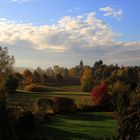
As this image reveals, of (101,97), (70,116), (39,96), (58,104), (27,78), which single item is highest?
(27,78)

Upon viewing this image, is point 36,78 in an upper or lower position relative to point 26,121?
upper

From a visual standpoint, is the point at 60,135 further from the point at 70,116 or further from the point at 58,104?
the point at 58,104

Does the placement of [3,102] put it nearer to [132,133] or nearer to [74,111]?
[132,133]

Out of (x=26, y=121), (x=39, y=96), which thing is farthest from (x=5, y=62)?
(x=26, y=121)

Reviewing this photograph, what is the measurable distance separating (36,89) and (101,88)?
4148 cm

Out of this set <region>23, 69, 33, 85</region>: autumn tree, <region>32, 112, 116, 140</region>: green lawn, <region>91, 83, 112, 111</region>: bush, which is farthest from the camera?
<region>23, 69, 33, 85</region>: autumn tree

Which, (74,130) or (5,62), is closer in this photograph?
(74,130)

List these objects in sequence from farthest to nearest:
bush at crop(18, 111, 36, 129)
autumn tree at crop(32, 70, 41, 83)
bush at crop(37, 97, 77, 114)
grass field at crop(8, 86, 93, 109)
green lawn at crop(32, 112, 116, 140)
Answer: autumn tree at crop(32, 70, 41, 83)
grass field at crop(8, 86, 93, 109)
bush at crop(37, 97, 77, 114)
bush at crop(18, 111, 36, 129)
green lawn at crop(32, 112, 116, 140)

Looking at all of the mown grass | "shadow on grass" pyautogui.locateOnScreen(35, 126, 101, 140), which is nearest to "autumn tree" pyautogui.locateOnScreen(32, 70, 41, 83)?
the mown grass

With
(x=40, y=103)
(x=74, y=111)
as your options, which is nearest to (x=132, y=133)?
Result: (x=40, y=103)

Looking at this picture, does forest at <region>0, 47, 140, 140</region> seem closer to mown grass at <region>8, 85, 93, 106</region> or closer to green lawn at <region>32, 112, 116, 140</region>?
green lawn at <region>32, 112, 116, 140</region>

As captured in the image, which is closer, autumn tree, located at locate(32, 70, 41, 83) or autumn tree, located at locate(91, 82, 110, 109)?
autumn tree, located at locate(91, 82, 110, 109)

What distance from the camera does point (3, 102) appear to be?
2492 centimetres

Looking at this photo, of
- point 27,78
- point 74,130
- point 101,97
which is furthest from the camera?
point 27,78
